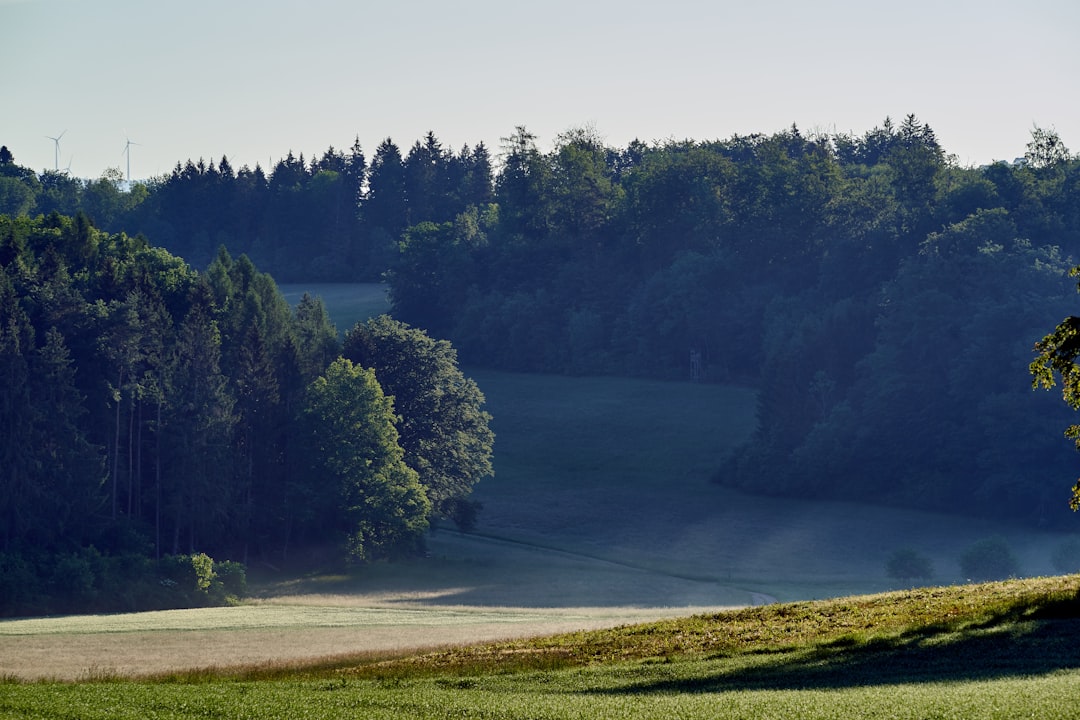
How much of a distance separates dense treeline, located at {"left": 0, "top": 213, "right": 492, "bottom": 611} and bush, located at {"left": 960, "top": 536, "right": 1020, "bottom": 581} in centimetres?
3363

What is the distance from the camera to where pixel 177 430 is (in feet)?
278

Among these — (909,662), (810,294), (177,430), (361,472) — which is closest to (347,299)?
(810,294)

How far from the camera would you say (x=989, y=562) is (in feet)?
277

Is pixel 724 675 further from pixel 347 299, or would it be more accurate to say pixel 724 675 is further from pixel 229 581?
pixel 347 299

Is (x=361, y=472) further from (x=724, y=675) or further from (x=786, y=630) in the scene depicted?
(x=724, y=675)

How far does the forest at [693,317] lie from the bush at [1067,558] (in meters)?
10.3

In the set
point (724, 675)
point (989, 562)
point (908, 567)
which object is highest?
point (724, 675)

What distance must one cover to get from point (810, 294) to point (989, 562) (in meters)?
56.4

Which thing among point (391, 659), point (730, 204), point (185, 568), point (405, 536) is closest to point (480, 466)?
point (405, 536)

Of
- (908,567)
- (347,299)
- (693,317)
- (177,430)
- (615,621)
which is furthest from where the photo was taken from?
(347,299)

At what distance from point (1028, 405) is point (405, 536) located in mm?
49150

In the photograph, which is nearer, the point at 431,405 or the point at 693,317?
the point at 431,405

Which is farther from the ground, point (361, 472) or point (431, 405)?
point (431, 405)

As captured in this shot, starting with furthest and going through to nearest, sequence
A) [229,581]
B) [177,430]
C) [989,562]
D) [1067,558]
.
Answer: [1067,558] → [177,430] → [989,562] → [229,581]
